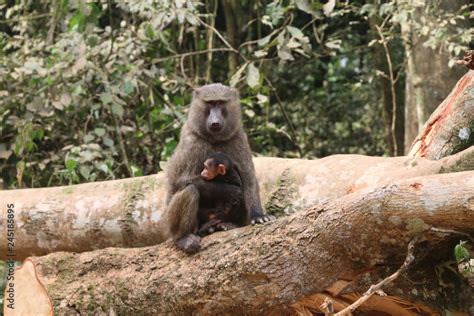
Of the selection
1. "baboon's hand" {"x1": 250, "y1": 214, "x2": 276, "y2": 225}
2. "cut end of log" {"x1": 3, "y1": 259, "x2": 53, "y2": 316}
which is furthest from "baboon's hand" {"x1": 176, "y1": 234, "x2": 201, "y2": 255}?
"cut end of log" {"x1": 3, "y1": 259, "x2": 53, "y2": 316}

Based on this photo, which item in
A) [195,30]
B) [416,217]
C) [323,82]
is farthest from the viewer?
[323,82]

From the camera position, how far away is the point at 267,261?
3473 millimetres

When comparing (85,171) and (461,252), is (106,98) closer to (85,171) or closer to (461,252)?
(85,171)

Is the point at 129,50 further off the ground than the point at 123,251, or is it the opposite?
the point at 129,50

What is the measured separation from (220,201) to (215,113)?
61 cm

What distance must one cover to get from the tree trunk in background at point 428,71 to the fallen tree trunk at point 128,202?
2296 millimetres

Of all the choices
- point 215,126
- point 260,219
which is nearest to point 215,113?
point 215,126

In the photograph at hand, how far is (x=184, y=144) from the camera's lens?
483 cm

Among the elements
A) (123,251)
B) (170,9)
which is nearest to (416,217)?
(123,251)

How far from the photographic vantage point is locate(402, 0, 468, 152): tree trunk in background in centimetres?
719

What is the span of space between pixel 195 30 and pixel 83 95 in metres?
1.89

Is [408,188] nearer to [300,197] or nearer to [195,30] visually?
[300,197]

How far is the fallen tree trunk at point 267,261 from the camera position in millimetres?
3107

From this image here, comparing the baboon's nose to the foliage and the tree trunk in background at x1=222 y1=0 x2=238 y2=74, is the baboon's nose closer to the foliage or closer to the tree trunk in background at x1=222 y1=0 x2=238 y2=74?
the foliage
